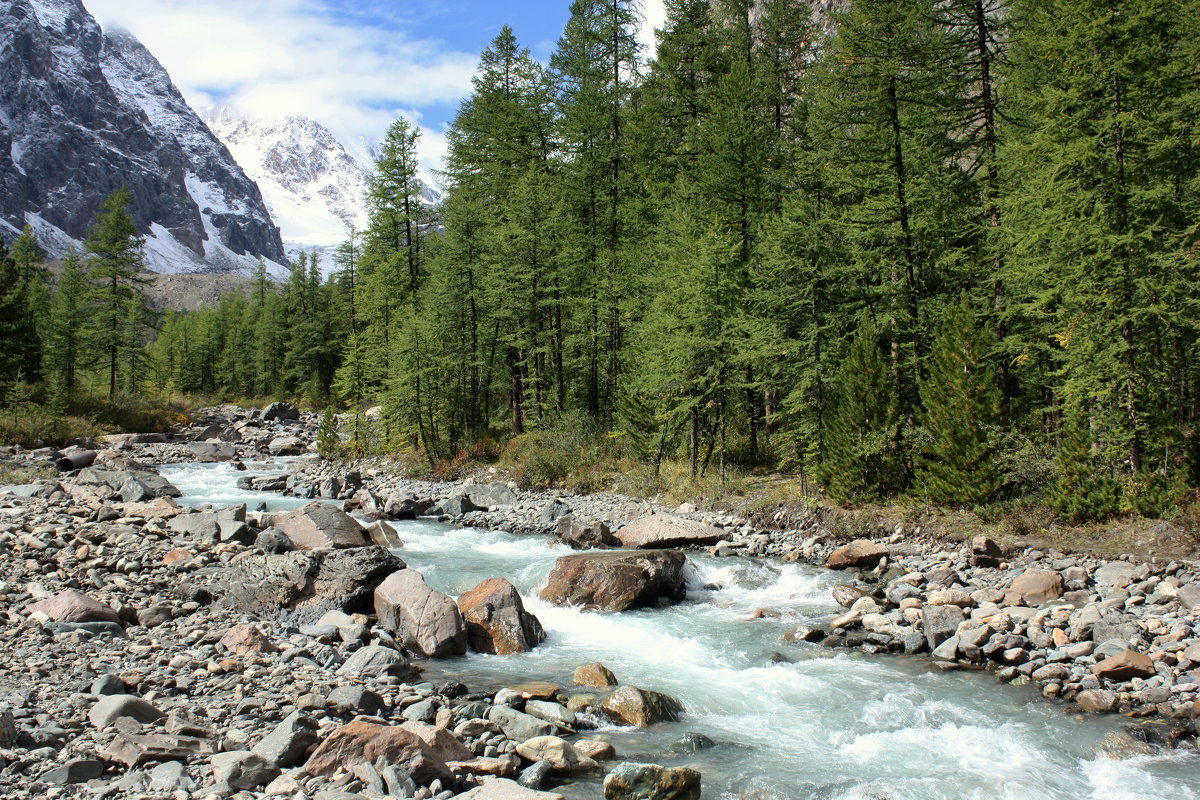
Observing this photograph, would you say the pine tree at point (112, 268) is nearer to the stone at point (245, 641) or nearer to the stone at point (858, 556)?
the stone at point (245, 641)

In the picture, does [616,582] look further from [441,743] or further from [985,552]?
[985,552]

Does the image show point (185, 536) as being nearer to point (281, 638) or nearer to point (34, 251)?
point (281, 638)

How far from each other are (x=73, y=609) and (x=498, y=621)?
6168 mm

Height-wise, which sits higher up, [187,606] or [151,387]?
[151,387]

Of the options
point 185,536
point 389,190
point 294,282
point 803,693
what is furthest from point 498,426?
point 294,282

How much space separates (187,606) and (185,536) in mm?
4732

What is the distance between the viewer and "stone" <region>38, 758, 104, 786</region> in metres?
6.07

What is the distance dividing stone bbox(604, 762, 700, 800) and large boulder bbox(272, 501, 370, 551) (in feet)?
33.3

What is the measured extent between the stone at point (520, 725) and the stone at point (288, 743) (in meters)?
2.10

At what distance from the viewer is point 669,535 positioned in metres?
18.6

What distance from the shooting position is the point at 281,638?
36.0 feet

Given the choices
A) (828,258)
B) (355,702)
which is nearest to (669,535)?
(828,258)

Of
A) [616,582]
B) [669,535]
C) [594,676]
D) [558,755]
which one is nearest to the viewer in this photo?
[558,755]

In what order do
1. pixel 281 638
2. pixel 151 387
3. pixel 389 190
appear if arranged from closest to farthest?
pixel 281 638
pixel 389 190
pixel 151 387
